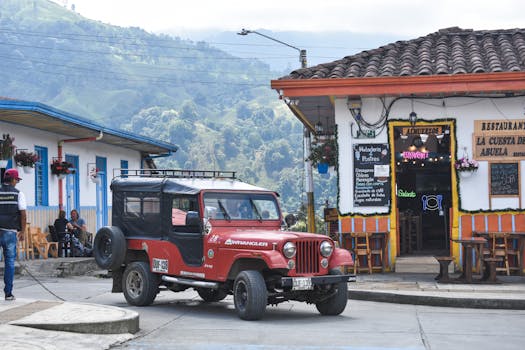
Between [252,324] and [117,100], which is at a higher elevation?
[117,100]

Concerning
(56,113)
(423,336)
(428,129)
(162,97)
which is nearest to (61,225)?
(56,113)

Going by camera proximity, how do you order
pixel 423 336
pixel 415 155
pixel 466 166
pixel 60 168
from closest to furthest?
pixel 423 336
pixel 466 166
pixel 415 155
pixel 60 168

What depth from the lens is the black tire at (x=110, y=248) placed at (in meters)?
15.2

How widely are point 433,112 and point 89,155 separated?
1327 cm

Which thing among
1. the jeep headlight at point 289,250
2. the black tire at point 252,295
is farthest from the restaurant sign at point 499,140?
the black tire at point 252,295

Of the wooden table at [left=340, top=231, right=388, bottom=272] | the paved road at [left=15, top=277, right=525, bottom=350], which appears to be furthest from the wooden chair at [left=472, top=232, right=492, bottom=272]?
the paved road at [left=15, top=277, right=525, bottom=350]

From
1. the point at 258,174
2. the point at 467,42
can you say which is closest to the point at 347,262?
the point at 467,42

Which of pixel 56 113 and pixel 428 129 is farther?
pixel 56 113

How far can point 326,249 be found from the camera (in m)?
13.7

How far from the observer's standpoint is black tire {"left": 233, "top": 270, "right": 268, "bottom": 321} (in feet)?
42.7

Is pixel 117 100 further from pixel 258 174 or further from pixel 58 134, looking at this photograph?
pixel 58 134

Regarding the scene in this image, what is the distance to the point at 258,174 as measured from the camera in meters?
119

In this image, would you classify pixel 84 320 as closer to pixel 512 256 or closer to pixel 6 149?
pixel 512 256

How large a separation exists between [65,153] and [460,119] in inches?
491
